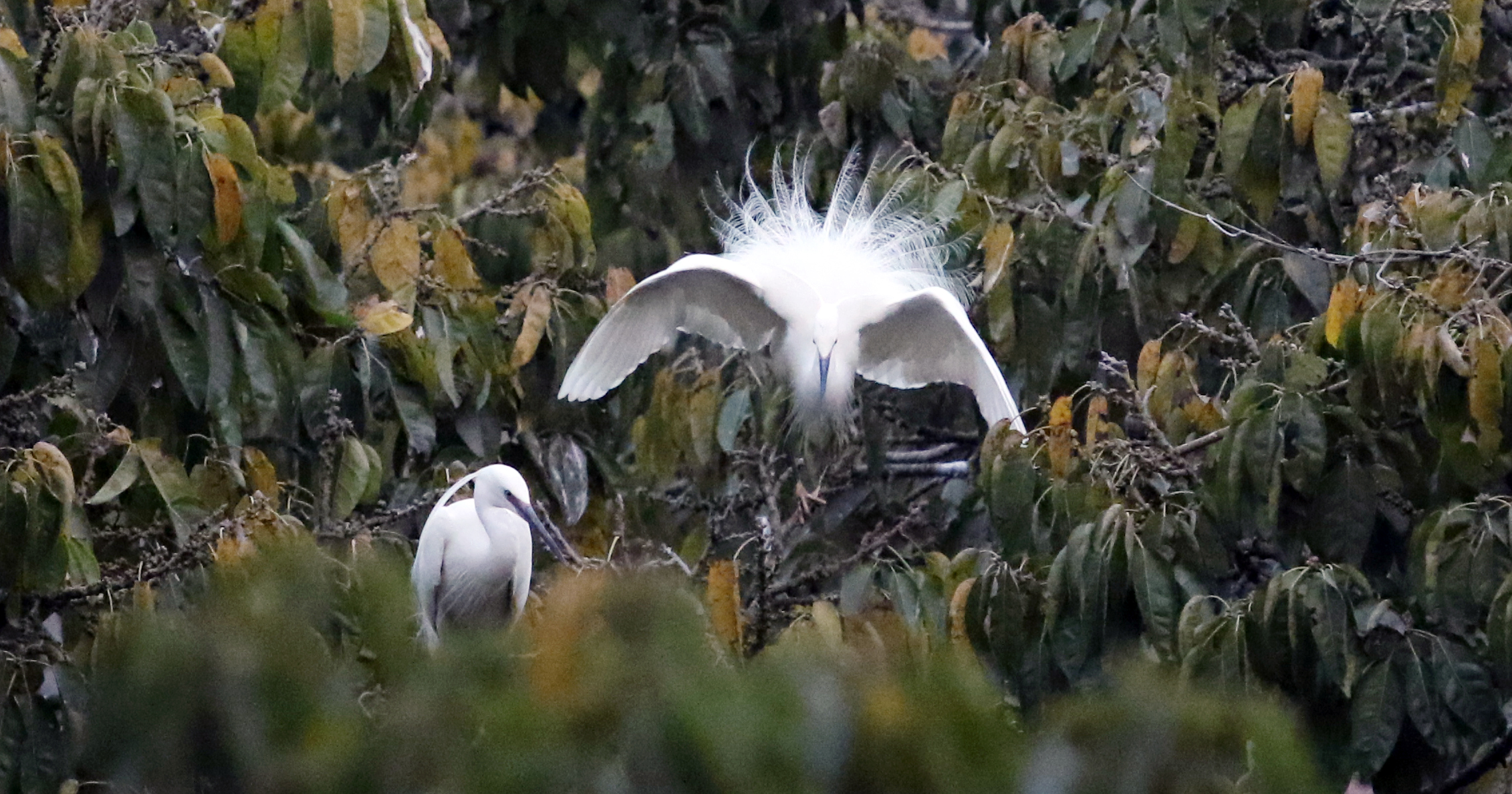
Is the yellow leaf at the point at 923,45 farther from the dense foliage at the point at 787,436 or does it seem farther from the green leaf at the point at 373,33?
the green leaf at the point at 373,33

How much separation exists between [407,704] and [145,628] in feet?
0.56

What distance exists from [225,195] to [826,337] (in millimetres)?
1845

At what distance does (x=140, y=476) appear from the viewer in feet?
9.62

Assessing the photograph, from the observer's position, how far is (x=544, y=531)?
3.42m

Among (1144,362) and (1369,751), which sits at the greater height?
(1144,362)

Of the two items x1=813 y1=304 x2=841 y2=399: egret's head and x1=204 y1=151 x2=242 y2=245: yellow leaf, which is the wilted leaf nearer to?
x1=204 y1=151 x2=242 y2=245: yellow leaf

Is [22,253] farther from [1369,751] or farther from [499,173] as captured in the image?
[499,173]

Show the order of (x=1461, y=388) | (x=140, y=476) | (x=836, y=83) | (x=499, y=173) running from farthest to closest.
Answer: (x=499, y=173) → (x=836, y=83) → (x=140, y=476) → (x=1461, y=388)

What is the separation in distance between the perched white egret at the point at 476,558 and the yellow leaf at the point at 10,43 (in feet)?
3.89

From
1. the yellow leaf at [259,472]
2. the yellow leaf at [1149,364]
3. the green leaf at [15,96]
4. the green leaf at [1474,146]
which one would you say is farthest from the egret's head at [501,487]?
the green leaf at [1474,146]

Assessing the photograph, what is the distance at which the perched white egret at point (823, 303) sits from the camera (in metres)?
4.28

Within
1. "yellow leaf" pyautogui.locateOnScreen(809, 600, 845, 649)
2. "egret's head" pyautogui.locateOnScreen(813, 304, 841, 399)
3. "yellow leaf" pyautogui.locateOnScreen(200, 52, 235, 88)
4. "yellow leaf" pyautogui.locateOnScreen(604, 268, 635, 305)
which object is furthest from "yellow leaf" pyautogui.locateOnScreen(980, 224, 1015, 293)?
"yellow leaf" pyautogui.locateOnScreen(200, 52, 235, 88)

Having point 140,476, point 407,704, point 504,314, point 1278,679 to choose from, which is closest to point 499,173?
point 504,314

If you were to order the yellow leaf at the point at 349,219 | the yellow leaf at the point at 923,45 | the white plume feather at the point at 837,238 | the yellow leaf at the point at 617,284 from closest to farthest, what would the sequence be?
the yellow leaf at the point at 349,219 < the yellow leaf at the point at 617,284 < the white plume feather at the point at 837,238 < the yellow leaf at the point at 923,45
